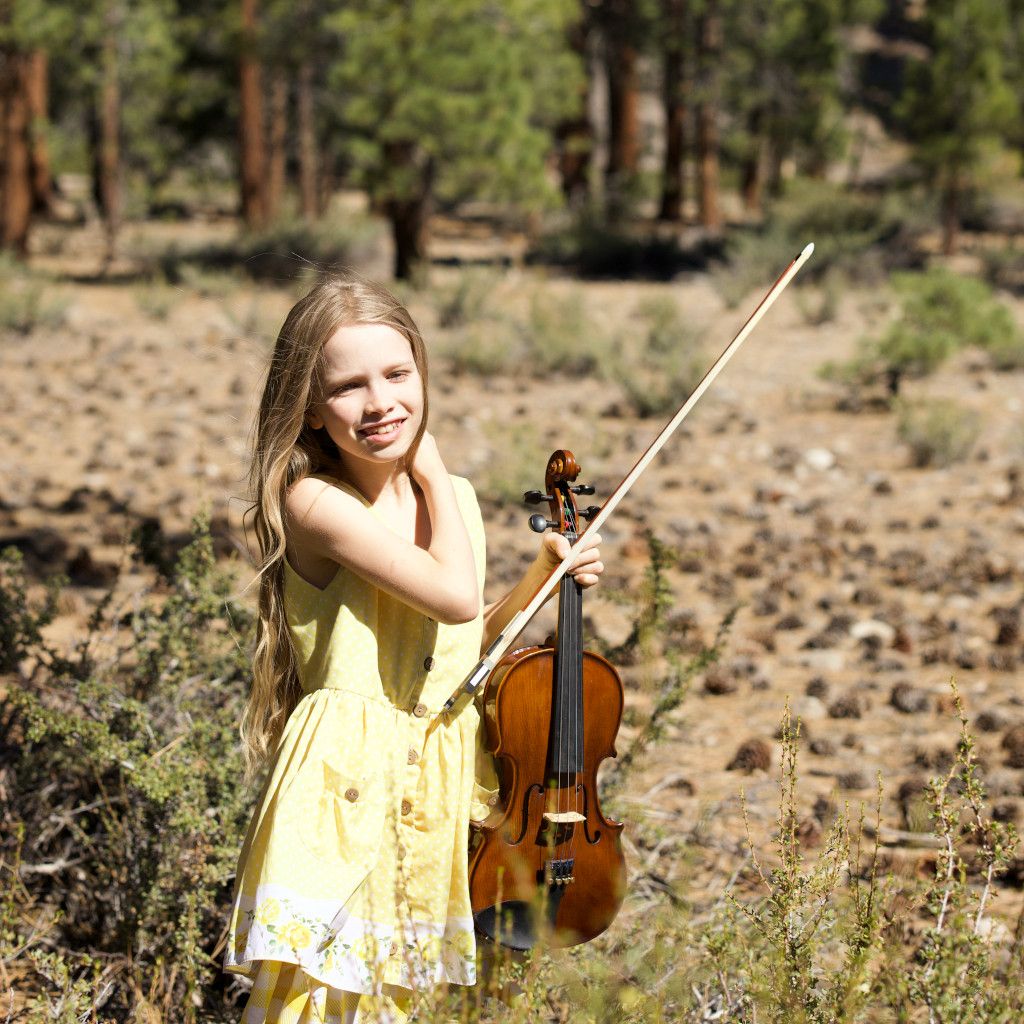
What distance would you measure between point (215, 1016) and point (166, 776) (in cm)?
45

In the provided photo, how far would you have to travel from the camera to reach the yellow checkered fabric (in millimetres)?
1976

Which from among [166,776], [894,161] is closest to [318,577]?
[166,776]

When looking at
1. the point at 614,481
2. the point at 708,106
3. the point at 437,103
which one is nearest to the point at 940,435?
the point at 614,481

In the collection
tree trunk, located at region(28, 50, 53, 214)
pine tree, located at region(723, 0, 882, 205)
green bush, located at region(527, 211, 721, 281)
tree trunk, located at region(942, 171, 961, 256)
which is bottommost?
green bush, located at region(527, 211, 721, 281)

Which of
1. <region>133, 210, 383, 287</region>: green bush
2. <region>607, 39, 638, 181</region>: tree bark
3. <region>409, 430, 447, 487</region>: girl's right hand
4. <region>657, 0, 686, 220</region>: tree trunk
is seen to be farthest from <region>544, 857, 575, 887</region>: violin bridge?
<region>607, 39, 638, 181</region>: tree bark

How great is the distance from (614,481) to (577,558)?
4838 millimetres

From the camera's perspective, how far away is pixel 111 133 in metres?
17.9

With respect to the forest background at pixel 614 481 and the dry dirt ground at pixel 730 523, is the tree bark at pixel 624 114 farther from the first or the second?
the dry dirt ground at pixel 730 523

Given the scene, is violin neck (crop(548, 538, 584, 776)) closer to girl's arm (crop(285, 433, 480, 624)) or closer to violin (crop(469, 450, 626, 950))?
violin (crop(469, 450, 626, 950))

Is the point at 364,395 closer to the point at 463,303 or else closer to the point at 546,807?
the point at 546,807

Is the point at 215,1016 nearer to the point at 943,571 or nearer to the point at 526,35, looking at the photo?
the point at 943,571

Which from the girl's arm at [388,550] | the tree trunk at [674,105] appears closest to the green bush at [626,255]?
the tree trunk at [674,105]

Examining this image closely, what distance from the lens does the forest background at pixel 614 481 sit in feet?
7.98

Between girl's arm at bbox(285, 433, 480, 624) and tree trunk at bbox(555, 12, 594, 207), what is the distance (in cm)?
1956
